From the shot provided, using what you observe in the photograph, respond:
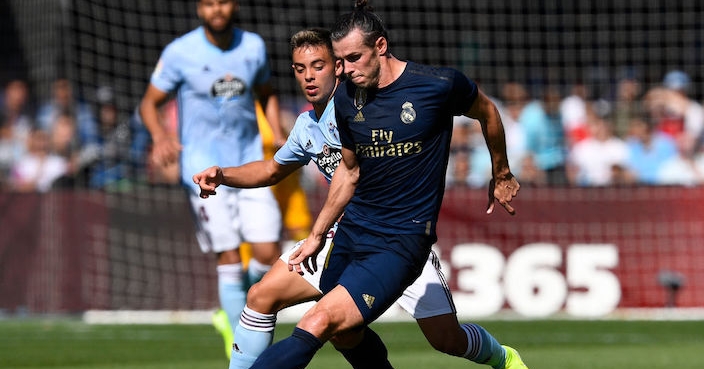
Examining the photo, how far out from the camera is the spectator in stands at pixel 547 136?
16406mm

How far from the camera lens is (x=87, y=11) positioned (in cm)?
1628

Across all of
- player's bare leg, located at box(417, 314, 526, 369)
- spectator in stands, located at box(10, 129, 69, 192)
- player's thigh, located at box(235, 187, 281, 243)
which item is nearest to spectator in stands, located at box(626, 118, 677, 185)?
spectator in stands, located at box(10, 129, 69, 192)

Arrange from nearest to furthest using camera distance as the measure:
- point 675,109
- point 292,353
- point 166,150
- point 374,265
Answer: point 292,353
point 374,265
point 166,150
point 675,109

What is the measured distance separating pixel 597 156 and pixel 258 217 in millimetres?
7608

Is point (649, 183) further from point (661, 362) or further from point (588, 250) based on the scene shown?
point (661, 362)

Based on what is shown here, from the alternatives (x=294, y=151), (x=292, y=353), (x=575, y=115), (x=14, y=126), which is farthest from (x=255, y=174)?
(x=14, y=126)

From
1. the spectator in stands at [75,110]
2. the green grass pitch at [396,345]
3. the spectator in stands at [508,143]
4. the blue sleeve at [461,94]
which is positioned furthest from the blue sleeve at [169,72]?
the spectator in stands at [508,143]

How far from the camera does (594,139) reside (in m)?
16.7

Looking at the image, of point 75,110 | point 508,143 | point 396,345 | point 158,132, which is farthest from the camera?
point 508,143

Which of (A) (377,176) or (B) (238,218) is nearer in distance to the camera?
(A) (377,176)

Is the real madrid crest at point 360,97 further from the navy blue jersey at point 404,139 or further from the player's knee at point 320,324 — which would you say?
the player's knee at point 320,324

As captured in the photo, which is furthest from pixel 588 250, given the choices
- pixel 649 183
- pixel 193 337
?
pixel 193 337

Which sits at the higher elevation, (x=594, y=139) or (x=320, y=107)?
(x=320, y=107)

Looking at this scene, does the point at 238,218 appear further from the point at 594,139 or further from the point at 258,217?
the point at 594,139
